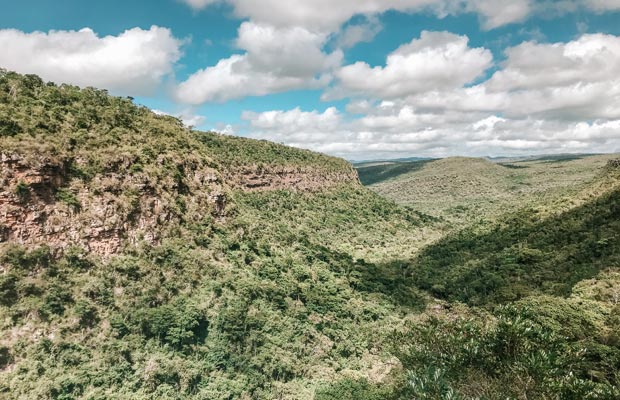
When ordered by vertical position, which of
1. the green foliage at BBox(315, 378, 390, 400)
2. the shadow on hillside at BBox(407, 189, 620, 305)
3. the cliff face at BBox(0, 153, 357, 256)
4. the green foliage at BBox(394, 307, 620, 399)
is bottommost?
the green foliage at BBox(315, 378, 390, 400)

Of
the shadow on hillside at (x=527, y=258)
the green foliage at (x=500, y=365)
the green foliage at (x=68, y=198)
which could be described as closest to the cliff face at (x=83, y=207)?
the green foliage at (x=68, y=198)

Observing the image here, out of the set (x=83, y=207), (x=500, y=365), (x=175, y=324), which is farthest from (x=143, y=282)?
(x=500, y=365)

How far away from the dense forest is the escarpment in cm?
22

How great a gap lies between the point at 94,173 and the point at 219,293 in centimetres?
2278

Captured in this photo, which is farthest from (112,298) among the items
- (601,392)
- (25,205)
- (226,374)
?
(601,392)

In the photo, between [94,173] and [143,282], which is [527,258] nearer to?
[143,282]

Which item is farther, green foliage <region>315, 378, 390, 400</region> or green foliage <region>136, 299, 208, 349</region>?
green foliage <region>136, 299, 208, 349</region>

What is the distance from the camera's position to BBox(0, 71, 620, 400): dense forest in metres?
29.2

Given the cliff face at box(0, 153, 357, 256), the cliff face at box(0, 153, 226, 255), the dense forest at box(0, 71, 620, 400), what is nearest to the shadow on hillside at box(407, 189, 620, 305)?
the dense forest at box(0, 71, 620, 400)

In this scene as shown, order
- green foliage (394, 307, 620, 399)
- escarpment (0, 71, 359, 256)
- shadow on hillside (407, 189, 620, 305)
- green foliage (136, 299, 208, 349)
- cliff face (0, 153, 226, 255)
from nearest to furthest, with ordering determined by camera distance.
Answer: green foliage (394, 307, 620, 399)
cliff face (0, 153, 226, 255)
escarpment (0, 71, 359, 256)
green foliage (136, 299, 208, 349)
shadow on hillside (407, 189, 620, 305)

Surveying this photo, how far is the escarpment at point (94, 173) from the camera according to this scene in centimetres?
3984

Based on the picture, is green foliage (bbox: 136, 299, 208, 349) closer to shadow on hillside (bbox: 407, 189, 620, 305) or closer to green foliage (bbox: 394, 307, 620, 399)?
green foliage (bbox: 394, 307, 620, 399)

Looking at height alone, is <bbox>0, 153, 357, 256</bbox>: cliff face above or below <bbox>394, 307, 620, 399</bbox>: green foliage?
above

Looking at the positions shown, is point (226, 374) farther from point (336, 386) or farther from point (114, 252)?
point (114, 252)
